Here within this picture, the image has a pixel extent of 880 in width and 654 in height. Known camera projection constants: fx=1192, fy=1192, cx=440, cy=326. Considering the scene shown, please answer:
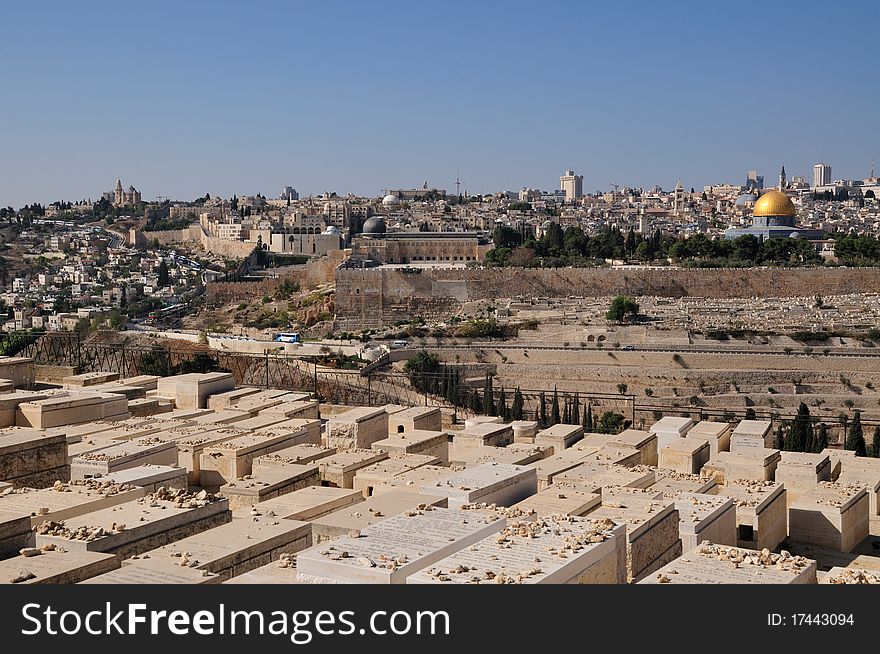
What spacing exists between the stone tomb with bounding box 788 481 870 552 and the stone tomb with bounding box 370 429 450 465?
9.39 ft

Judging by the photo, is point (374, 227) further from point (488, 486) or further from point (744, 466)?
point (488, 486)

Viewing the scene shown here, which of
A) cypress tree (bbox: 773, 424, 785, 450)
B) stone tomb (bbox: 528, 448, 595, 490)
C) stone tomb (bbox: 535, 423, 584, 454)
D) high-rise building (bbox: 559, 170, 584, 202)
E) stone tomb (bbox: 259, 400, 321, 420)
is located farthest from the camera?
high-rise building (bbox: 559, 170, 584, 202)

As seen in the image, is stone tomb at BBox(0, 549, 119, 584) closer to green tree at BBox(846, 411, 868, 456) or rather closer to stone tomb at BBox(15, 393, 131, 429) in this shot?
stone tomb at BBox(15, 393, 131, 429)

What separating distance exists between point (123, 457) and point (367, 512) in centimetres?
234

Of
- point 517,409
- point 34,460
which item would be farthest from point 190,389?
point 517,409

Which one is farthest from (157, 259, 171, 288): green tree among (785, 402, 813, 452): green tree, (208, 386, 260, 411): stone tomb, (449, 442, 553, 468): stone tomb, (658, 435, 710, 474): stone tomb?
(658, 435, 710, 474): stone tomb

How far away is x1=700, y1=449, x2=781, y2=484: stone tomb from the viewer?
9.31 metres

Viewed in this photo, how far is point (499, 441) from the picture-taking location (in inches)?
415

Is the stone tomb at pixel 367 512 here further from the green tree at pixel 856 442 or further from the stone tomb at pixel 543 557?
the green tree at pixel 856 442

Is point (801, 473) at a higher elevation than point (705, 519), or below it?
below

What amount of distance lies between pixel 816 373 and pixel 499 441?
36.6 feet

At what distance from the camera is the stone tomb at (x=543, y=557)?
Result: 16.9ft

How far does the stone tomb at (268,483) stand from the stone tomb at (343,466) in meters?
0.09

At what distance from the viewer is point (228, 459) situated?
905cm
